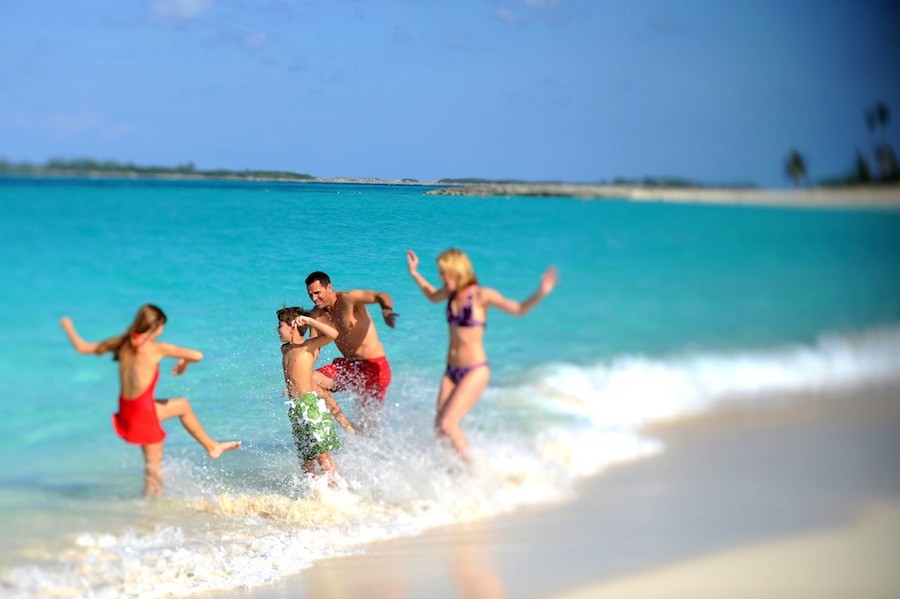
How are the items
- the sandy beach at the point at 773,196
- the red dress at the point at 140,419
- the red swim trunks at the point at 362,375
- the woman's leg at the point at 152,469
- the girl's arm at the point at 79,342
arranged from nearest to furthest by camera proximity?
the girl's arm at the point at 79,342 → the red dress at the point at 140,419 → the woman's leg at the point at 152,469 → the red swim trunks at the point at 362,375 → the sandy beach at the point at 773,196

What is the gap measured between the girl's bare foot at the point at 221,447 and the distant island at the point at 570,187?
3.81ft

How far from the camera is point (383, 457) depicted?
4.91m

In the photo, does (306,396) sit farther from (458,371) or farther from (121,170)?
(121,170)

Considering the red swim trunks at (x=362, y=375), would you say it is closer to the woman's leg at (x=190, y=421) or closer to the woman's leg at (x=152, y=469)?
the woman's leg at (x=190, y=421)

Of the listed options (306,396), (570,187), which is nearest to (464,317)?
(306,396)

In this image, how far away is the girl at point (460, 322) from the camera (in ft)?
14.5

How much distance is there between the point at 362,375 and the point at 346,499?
580 millimetres

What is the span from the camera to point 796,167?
7281 mm

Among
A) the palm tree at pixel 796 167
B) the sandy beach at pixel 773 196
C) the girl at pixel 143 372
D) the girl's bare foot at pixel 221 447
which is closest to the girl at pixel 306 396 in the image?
the girl's bare foot at pixel 221 447

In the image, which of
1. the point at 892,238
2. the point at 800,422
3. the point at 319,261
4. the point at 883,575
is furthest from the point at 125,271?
the point at 892,238

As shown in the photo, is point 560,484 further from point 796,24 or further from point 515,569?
point 796,24

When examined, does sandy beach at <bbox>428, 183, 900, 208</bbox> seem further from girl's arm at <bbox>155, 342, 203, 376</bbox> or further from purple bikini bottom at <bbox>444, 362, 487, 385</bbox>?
girl's arm at <bbox>155, 342, 203, 376</bbox>

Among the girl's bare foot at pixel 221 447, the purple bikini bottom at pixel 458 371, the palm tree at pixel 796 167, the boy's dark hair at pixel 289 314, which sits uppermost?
the palm tree at pixel 796 167

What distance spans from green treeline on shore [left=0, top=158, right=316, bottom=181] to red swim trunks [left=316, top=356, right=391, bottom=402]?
848 mm
